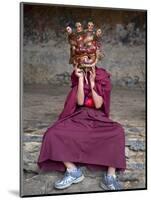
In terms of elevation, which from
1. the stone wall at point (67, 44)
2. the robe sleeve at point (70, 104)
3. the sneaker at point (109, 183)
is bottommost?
the sneaker at point (109, 183)

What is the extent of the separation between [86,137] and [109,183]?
1.05 ft

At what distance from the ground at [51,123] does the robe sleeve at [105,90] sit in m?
0.03

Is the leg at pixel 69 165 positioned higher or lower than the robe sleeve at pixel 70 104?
lower

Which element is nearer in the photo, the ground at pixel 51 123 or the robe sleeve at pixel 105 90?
the ground at pixel 51 123

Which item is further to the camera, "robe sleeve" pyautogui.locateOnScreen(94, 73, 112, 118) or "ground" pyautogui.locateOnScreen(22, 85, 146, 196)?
"robe sleeve" pyautogui.locateOnScreen(94, 73, 112, 118)

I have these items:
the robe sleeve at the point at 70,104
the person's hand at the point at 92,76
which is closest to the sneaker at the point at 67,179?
the robe sleeve at the point at 70,104

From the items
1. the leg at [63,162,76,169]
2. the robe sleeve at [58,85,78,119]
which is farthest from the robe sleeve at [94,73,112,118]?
the leg at [63,162,76,169]

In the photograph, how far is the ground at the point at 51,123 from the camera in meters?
3.44

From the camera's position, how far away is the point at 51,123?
3.49 meters

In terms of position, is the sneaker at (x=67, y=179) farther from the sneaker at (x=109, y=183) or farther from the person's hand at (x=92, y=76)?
the person's hand at (x=92, y=76)

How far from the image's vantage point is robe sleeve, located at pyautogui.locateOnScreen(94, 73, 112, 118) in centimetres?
356

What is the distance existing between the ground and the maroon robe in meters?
0.04

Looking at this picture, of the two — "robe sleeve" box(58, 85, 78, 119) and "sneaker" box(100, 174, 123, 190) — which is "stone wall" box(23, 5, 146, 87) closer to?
"robe sleeve" box(58, 85, 78, 119)

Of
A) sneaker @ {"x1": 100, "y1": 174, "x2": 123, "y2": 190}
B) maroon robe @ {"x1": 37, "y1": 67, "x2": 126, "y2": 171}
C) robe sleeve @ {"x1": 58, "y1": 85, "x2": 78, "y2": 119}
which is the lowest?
sneaker @ {"x1": 100, "y1": 174, "x2": 123, "y2": 190}
